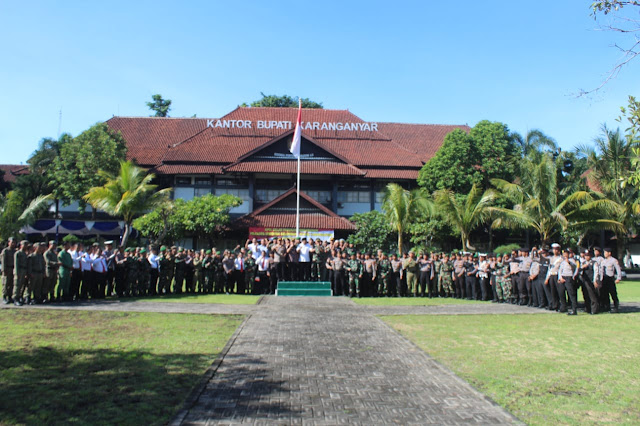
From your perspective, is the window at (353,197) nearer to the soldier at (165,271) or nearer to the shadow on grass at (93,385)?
the soldier at (165,271)

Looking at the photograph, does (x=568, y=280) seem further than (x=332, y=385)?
Yes

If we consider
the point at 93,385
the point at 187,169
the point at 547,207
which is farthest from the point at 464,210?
the point at 93,385

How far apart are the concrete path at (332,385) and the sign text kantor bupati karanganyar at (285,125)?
84.3 ft

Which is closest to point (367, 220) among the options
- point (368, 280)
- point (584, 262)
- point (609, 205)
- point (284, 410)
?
point (368, 280)

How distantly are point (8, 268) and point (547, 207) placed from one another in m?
23.0

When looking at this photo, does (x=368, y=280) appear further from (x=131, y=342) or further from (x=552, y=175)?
(x=552, y=175)

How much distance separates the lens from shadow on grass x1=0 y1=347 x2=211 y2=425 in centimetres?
464

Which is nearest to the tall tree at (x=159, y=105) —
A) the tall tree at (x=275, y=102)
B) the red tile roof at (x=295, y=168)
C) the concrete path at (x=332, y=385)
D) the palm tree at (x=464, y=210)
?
the tall tree at (x=275, y=102)

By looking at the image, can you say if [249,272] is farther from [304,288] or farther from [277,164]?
[277,164]

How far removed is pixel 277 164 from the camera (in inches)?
1160

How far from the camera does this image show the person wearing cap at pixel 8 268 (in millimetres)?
11969

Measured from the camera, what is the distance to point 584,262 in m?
12.6

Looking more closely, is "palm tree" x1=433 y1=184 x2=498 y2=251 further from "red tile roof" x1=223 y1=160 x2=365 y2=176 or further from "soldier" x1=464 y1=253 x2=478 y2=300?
"soldier" x1=464 y1=253 x2=478 y2=300

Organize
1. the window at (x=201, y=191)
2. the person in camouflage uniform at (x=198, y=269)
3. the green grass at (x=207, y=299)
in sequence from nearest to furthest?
the green grass at (x=207, y=299), the person in camouflage uniform at (x=198, y=269), the window at (x=201, y=191)
